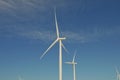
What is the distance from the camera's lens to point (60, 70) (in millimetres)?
73062

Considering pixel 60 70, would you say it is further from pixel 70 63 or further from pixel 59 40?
pixel 70 63

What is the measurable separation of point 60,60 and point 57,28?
9252 millimetres

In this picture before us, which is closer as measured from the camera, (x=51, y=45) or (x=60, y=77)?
(x=60, y=77)

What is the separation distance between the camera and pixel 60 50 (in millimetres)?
77188

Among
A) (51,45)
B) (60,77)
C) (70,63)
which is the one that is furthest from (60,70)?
(70,63)

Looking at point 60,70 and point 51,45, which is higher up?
point 51,45

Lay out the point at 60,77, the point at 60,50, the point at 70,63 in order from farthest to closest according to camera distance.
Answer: the point at 70,63 → the point at 60,50 → the point at 60,77

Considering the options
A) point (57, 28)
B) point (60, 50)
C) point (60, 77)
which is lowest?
point (60, 77)

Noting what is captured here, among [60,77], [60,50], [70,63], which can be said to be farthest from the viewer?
[70,63]

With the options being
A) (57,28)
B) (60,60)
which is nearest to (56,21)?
(57,28)

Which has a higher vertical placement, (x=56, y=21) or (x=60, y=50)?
(x=56, y=21)

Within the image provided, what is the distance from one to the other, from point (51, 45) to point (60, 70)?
28.4ft

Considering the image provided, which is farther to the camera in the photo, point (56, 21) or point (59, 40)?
point (59, 40)

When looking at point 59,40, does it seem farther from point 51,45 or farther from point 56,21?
point 56,21
